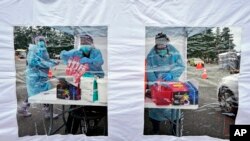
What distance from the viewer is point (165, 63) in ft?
10.4

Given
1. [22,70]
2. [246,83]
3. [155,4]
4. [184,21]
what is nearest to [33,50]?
[22,70]

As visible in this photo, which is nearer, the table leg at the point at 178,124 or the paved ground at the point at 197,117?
the paved ground at the point at 197,117

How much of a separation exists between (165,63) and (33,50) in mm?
1589

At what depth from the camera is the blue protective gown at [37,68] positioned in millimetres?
3172

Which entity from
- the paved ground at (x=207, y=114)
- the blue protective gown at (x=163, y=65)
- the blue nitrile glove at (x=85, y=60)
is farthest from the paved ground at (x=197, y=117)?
the blue nitrile glove at (x=85, y=60)

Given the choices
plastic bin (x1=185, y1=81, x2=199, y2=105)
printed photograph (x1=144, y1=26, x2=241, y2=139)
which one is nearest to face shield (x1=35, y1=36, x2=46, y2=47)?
printed photograph (x1=144, y1=26, x2=241, y2=139)

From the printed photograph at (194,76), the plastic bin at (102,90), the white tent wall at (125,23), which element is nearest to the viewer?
the white tent wall at (125,23)

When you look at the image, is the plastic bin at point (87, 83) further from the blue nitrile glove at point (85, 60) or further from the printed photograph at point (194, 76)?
the printed photograph at point (194, 76)

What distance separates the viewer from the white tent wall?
2.88m

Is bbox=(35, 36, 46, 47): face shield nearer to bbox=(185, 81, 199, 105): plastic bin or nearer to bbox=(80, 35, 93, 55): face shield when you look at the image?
bbox=(80, 35, 93, 55): face shield

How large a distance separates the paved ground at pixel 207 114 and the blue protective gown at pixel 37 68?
1.32 meters

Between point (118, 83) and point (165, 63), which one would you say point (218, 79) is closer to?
point (165, 63)

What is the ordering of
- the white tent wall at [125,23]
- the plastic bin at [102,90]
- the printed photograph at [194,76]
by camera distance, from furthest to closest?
the plastic bin at [102,90]
the printed photograph at [194,76]
the white tent wall at [125,23]

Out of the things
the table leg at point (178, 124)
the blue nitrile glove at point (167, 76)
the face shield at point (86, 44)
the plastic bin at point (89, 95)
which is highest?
the face shield at point (86, 44)
